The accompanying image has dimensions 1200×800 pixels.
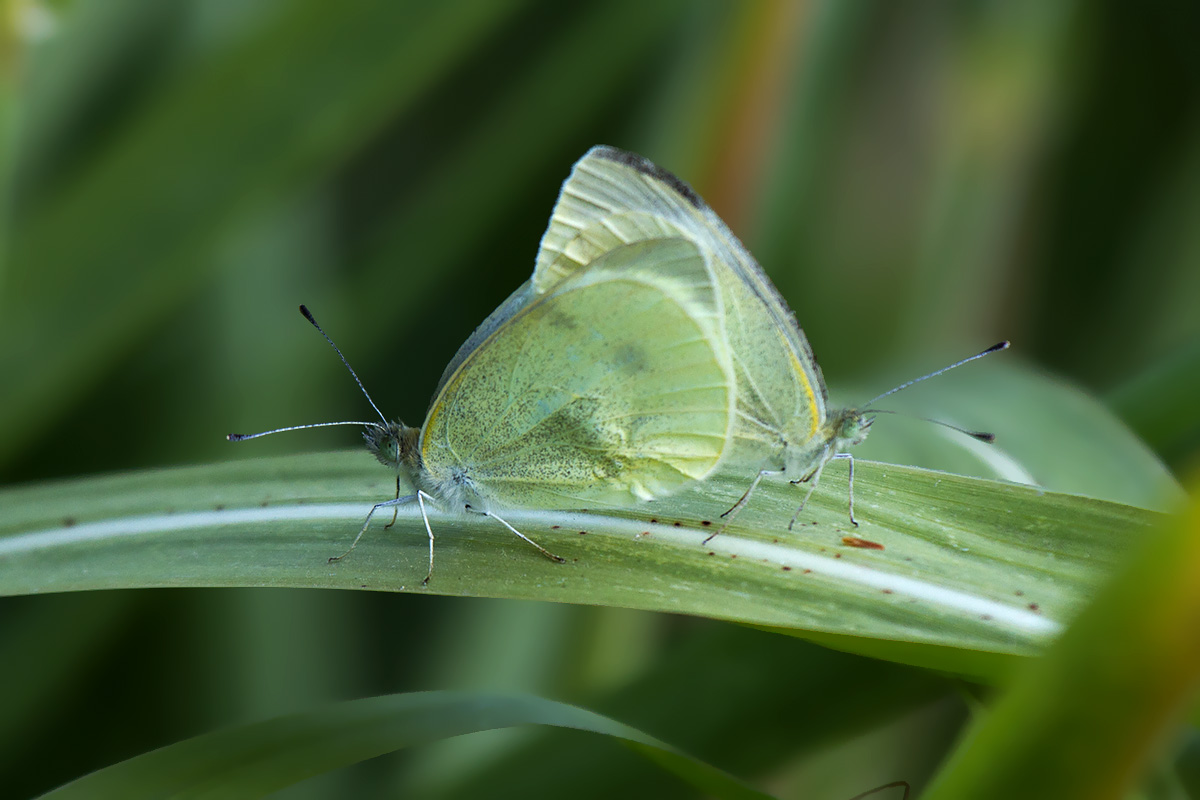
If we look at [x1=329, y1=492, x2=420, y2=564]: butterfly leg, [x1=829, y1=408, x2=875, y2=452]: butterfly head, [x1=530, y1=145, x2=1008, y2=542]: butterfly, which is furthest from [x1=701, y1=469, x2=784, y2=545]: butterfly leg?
[x1=329, y1=492, x2=420, y2=564]: butterfly leg

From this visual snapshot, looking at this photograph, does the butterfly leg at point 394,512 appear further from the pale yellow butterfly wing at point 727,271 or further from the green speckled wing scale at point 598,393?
the pale yellow butterfly wing at point 727,271

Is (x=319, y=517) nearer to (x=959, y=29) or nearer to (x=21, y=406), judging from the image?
(x=21, y=406)

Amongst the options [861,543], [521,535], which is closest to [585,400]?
[521,535]

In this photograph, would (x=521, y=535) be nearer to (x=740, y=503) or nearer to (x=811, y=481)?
(x=740, y=503)

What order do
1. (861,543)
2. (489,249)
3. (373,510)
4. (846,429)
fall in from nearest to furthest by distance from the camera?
(861,543), (373,510), (846,429), (489,249)

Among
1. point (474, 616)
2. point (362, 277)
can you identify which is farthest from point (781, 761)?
point (362, 277)
